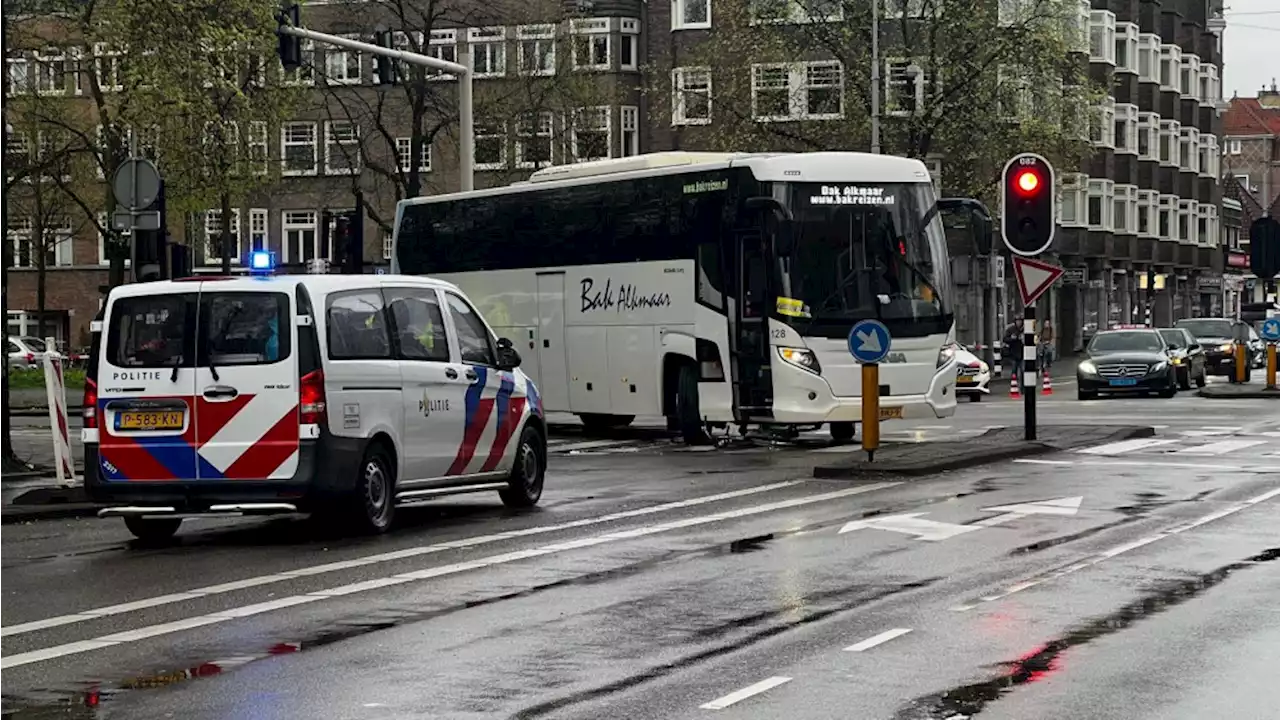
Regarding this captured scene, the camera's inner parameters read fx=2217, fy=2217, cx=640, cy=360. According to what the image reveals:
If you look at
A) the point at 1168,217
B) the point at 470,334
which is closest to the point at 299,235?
the point at 1168,217

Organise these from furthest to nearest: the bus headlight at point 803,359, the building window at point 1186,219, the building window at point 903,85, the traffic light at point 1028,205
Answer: the building window at point 1186,219, the building window at point 903,85, the bus headlight at point 803,359, the traffic light at point 1028,205

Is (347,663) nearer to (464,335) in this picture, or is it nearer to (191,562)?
(191,562)

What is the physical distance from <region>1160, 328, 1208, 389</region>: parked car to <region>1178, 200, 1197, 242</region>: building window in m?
41.6

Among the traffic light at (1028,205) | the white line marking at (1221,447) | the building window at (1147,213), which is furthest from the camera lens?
the building window at (1147,213)

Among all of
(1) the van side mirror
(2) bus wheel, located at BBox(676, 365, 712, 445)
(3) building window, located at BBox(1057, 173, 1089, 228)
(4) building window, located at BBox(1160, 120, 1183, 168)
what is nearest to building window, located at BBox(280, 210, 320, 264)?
(3) building window, located at BBox(1057, 173, 1089, 228)

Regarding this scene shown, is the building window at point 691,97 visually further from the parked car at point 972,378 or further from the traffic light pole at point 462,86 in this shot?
the traffic light pole at point 462,86

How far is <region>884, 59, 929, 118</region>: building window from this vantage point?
52438 millimetres

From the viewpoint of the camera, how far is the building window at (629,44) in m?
71.9

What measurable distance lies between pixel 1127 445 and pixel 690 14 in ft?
153

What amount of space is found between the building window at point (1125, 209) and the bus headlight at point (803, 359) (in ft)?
189

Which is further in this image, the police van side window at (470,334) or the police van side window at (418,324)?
the police van side window at (470,334)

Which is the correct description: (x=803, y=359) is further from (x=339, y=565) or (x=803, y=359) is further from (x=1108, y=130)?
(x=1108, y=130)

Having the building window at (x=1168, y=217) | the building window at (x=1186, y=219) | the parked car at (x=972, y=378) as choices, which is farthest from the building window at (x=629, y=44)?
the building window at (x=1186, y=219)

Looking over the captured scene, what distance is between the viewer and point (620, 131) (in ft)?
237
